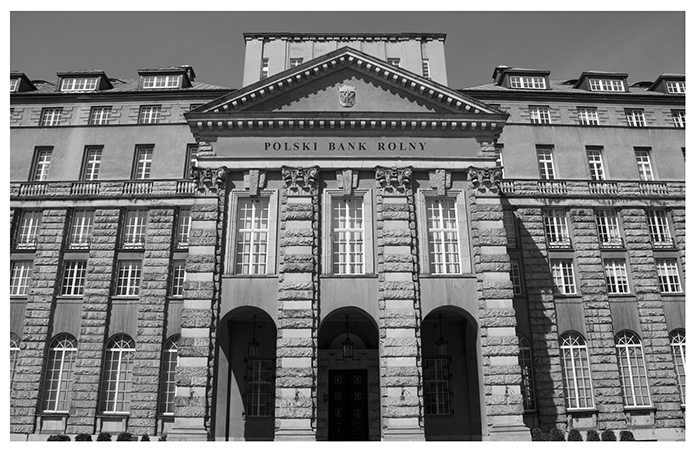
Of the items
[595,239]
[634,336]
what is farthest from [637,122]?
[634,336]

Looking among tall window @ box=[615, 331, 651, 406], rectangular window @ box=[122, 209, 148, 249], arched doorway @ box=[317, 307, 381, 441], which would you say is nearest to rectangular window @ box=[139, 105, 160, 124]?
rectangular window @ box=[122, 209, 148, 249]

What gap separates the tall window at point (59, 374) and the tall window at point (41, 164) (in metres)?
11.3

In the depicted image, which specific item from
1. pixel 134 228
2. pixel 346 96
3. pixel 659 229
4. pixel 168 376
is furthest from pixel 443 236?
pixel 134 228

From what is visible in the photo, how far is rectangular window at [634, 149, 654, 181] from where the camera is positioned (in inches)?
1479

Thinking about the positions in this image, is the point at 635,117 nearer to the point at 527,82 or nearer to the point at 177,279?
the point at 527,82

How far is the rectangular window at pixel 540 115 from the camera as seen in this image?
38156 millimetres

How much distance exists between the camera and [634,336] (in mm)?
33000

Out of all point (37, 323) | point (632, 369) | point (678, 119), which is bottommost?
point (632, 369)

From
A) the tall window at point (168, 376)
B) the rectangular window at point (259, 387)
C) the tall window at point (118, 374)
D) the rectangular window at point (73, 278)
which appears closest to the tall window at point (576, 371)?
the rectangular window at point (259, 387)

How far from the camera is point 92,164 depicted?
36.5 m

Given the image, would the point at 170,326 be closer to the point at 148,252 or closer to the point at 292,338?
the point at 148,252

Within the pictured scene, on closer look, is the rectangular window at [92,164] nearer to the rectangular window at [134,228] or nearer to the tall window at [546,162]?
the rectangular window at [134,228]

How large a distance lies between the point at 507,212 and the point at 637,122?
13237mm

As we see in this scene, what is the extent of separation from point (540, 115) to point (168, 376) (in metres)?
30.1
